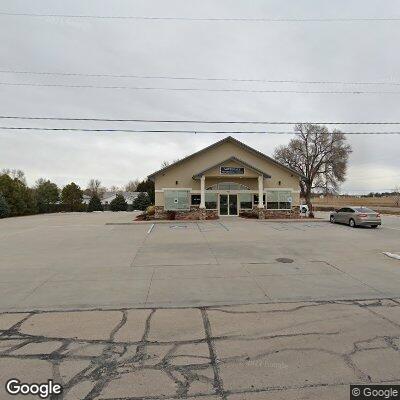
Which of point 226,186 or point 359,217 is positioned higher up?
point 226,186

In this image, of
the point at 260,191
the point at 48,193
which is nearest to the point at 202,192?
the point at 260,191

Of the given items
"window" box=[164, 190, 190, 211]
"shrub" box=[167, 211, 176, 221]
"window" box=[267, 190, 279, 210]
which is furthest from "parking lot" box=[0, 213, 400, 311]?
"window" box=[267, 190, 279, 210]

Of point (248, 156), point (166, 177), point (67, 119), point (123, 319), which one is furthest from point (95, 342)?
point (248, 156)

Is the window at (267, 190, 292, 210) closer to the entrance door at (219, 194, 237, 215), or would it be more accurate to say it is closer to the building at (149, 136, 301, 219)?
the building at (149, 136, 301, 219)

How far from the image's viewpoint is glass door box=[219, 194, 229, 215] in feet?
90.1

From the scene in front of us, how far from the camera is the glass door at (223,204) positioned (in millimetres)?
27453

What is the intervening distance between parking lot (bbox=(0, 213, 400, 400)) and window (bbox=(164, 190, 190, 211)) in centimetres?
1689

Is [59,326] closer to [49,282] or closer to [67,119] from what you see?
[49,282]

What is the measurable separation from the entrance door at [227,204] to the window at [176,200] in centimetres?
314

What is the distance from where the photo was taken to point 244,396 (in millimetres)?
3043

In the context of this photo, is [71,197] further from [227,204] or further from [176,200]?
[227,204]

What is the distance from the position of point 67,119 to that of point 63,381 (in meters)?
13.1

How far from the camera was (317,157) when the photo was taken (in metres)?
45.5

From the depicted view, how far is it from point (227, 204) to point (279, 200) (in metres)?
4.96
